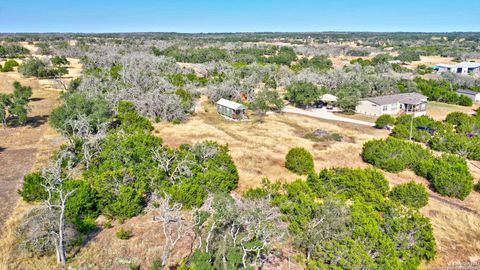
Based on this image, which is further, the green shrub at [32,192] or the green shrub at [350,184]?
the green shrub at [350,184]

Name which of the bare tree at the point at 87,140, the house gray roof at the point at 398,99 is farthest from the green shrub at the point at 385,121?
the bare tree at the point at 87,140

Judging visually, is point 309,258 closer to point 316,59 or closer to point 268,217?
point 268,217

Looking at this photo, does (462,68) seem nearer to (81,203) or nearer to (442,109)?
(442,109)

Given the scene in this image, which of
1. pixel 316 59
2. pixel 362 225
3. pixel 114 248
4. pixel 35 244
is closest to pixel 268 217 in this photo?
pixel 362 225

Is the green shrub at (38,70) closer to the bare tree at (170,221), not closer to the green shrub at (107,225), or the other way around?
the green shrub at (107,225)

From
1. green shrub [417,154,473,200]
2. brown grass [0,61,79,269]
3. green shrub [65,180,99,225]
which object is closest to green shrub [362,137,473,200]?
green shrub [417,154,473,200]

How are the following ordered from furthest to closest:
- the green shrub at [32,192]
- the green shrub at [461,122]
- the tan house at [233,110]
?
the tan house at [233,110] < the green shrub at [461,122] < the green shrub at [32,192]

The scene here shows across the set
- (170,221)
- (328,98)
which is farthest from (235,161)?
(328,98)
